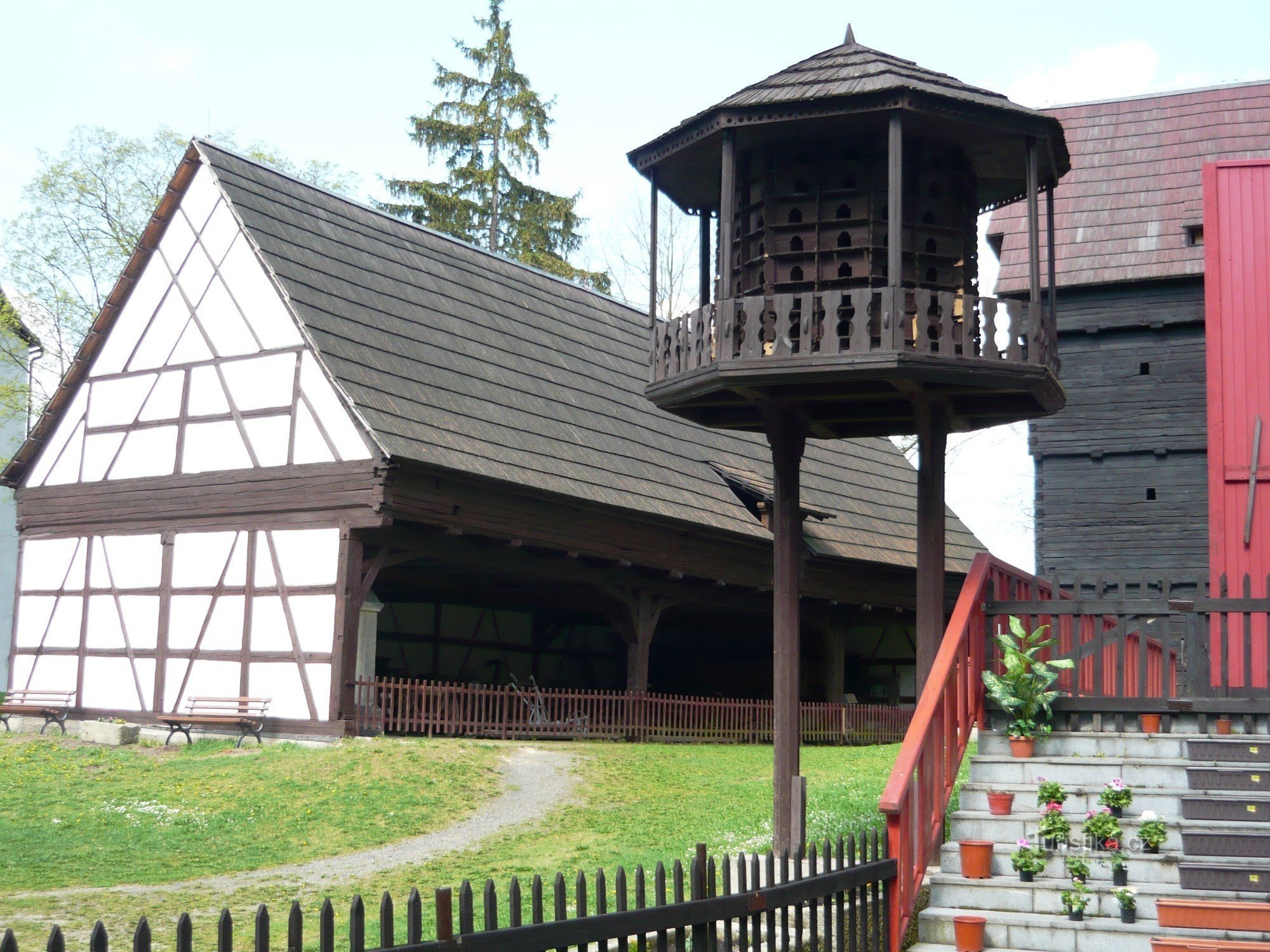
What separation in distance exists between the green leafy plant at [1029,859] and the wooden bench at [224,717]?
38.0 feet

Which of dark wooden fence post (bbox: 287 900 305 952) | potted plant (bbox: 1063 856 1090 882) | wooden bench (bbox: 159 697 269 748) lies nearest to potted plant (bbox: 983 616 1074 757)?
potted plant (bbox: 1063 856 1090 882)

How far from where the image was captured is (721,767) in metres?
17.0

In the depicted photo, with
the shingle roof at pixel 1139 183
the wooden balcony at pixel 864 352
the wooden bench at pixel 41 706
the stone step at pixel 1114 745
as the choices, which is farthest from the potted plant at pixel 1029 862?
the shingle roof at pixel 1139 183

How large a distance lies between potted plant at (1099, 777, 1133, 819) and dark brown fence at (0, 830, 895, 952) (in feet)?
5.07

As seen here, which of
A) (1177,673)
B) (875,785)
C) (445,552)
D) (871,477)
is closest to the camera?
(875,785)

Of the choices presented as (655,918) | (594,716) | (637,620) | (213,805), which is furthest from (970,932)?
(637,620)

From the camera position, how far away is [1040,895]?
7.95m

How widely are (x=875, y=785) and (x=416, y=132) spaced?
30.4 metres

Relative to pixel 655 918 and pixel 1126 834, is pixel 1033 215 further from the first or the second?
pixel 655 918

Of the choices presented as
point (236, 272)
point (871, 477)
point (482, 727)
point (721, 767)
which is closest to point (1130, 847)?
point (721, 767)

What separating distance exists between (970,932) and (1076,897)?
0.64 m

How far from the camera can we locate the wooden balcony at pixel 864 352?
9922mm

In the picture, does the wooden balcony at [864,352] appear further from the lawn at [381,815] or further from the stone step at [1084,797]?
the lawn at [381,815]

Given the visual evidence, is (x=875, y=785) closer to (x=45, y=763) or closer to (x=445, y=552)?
(x=445, y=552)
